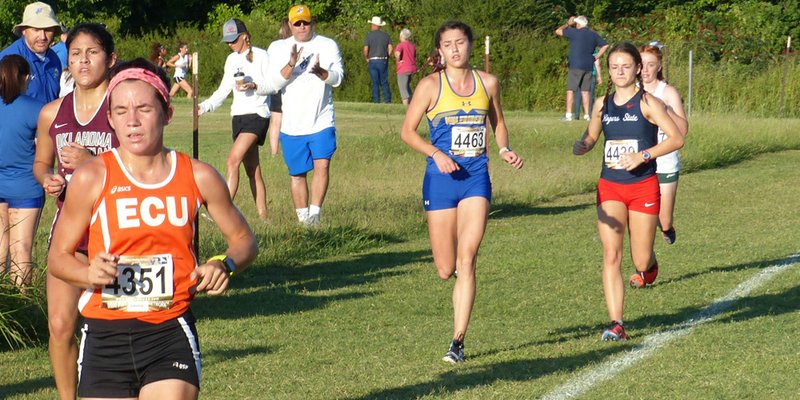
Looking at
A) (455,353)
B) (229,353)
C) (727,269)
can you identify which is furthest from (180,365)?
(727,269)

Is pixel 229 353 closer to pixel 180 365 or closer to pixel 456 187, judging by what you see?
pixel 456 187

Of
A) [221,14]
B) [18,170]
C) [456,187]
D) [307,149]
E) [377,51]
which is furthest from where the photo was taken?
[221,14]

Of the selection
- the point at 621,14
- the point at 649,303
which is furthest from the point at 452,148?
the point at 621,14

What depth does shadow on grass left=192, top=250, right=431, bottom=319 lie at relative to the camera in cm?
970

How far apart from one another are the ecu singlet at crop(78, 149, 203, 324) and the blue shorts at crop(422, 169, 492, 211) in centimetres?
345

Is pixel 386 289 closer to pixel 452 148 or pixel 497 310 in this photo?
pixel 497 310

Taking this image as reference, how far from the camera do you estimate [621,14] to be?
2063 inches

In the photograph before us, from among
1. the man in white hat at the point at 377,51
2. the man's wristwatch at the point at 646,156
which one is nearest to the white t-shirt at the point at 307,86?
the man's wristwatch at the point at 646,156

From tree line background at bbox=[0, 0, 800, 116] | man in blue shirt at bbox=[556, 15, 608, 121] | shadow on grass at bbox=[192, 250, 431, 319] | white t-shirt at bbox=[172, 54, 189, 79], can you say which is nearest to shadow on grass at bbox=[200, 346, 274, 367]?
shadow on grass at bbox=[192, 250, 431, 319]

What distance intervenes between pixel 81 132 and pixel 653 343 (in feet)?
12.7

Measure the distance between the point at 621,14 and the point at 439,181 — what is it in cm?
4588

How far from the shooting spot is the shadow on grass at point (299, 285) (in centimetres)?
970

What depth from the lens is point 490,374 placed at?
740cm

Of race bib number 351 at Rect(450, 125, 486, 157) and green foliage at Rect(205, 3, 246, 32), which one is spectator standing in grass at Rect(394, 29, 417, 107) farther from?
race bib number 351 at Rect(450, 125, 486, 157)
